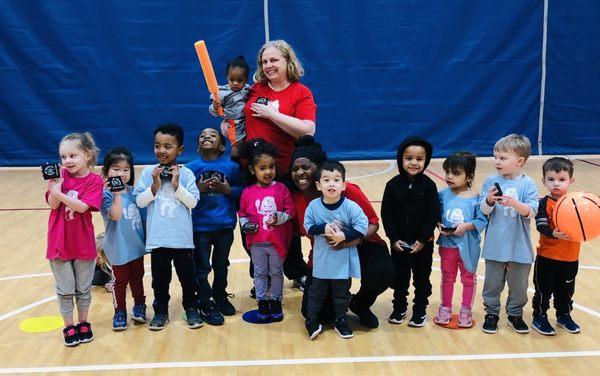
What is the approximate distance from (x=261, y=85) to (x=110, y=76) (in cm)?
669

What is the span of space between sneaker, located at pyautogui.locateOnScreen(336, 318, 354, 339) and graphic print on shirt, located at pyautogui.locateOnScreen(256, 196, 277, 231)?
0.75 meters

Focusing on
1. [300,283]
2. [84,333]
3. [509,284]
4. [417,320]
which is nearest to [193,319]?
[84,333]

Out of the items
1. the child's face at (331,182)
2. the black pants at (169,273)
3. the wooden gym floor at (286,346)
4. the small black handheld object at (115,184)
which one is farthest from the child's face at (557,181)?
the small black handheld object at (115,184)

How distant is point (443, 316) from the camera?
4082 millimetres

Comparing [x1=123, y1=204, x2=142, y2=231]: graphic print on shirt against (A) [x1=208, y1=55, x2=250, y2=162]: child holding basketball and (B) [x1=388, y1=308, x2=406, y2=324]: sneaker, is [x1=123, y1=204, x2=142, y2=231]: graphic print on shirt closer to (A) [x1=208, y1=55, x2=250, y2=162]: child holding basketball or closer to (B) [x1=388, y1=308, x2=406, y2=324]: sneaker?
(A) [x1=208, y1=55, x2=250, y2=162]: child holding basketball

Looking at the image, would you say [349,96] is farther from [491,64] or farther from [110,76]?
[110,76]

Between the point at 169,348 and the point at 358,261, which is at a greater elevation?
the point at 358,261

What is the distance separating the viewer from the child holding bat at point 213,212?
4.12 meters

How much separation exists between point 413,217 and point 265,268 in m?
1.05

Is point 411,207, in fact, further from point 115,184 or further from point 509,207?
point 115,184

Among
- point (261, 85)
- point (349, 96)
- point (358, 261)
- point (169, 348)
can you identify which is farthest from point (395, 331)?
point (349, 96)

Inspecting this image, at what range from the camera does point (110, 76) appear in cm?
1026

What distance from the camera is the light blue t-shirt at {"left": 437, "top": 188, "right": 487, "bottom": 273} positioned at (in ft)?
12.9

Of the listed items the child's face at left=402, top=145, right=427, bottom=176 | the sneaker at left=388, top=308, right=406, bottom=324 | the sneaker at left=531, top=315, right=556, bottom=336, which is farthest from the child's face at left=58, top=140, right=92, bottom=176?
the sneaker at left=531, top=315, right=556, bottom=336
